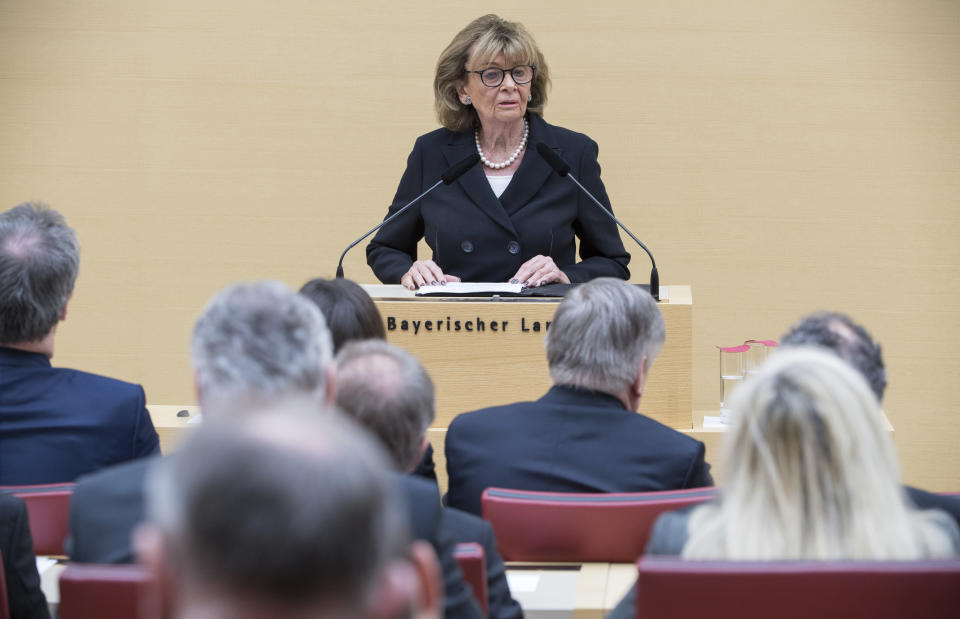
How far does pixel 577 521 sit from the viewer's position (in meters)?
2.12

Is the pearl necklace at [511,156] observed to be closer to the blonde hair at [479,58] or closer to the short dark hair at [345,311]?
the blonde hair at [479,58]

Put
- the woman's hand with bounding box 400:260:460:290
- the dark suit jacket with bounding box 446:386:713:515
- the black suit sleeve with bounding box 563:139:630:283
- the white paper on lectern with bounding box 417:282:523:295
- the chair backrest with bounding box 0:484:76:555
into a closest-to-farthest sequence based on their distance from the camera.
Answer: the chair backrest with bounding box 0:484:76:555 → the dark suit jacket with bounding box 446:386:713:515 → the white paper on lectern with bounding box 417:282:523:295 → the woman's hand with bounding box 400:260:460:290 → the black suit sleeve with bounding box 563:139:630:283

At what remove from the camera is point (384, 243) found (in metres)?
4.07

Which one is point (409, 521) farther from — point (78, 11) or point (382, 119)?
point (78, 11)

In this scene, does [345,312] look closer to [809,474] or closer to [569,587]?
[569,587]

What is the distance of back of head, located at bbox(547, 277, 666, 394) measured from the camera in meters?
2.51

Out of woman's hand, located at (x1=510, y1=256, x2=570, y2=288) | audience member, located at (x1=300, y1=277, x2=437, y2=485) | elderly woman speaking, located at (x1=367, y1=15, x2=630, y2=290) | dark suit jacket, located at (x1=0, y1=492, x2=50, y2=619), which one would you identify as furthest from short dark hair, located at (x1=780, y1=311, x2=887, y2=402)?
elderly woman speaking, located at (x1=367, y1=15, x2=630, y2=290)

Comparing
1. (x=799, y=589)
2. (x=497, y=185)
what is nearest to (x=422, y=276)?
(x=497, y=185)

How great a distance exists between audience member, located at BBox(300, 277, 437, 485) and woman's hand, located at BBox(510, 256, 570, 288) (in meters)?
1.04

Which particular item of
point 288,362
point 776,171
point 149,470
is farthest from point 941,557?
point 776,171

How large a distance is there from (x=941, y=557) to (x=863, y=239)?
A: 4.26 metres

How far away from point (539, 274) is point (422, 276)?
1.15ft

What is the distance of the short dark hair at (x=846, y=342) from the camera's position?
204 cm

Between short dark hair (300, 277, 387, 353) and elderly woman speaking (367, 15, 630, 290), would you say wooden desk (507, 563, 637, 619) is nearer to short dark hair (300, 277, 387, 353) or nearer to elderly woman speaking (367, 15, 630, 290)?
short dark hair (300, 277, 387, 353)
